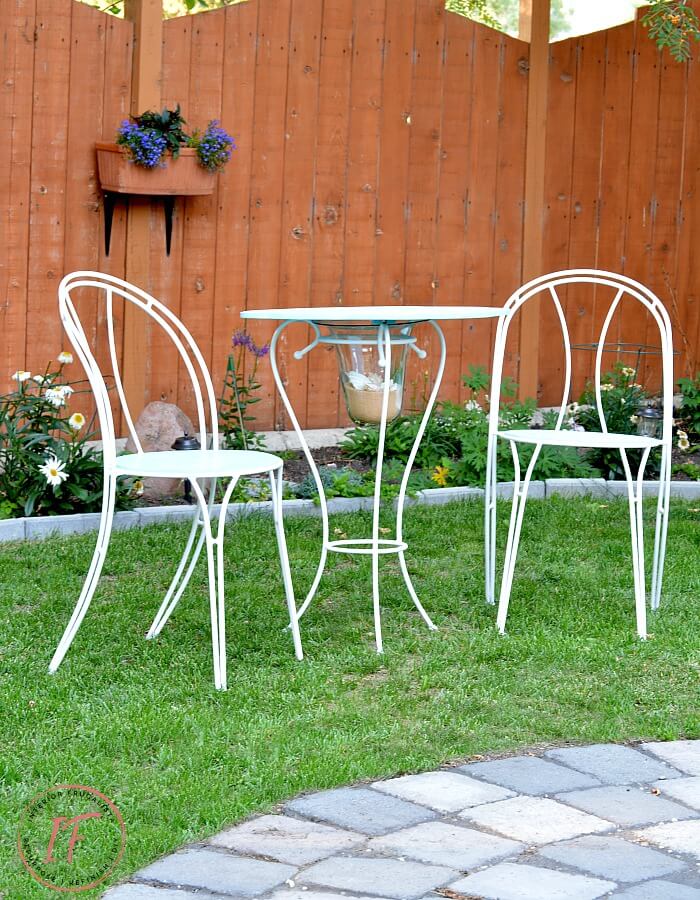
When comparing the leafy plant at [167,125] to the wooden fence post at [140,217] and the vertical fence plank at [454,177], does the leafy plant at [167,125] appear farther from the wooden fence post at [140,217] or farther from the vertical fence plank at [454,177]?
the vertical fence plank at [454,177]

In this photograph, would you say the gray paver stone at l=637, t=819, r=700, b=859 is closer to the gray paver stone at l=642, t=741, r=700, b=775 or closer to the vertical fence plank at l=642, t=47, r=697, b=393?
the gray paver stone at l=642, t=741, r=700, b=775

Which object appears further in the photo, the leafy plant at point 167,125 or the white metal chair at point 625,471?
the leafy plant at point 167,125

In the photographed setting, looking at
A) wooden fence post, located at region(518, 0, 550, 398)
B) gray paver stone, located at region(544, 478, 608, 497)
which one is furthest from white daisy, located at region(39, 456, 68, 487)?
wooden fence post, located at region(518, 0, 550, 398)

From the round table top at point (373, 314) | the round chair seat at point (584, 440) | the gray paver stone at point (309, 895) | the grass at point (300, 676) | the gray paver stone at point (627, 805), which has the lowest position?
the gray paver stone at point (309, 895)

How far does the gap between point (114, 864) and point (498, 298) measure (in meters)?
4.31

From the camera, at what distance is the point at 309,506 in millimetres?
4410

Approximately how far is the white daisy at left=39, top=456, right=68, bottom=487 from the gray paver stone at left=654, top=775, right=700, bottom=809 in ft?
7.38

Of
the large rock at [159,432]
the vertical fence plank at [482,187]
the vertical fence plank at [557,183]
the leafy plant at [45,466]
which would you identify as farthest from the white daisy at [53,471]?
the vertical fence plank at [557,183]

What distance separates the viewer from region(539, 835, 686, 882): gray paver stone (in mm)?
1969

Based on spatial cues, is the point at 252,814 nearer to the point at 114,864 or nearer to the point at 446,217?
the point at 114,864

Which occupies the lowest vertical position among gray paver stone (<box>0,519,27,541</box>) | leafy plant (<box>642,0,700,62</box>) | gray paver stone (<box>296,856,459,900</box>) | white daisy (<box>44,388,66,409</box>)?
gray paver stone (<box>296,856,459,900</box>)

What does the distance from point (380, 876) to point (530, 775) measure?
514 millimetres

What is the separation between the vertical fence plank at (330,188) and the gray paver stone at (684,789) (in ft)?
11.0

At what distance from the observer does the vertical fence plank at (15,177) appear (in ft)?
15.4
